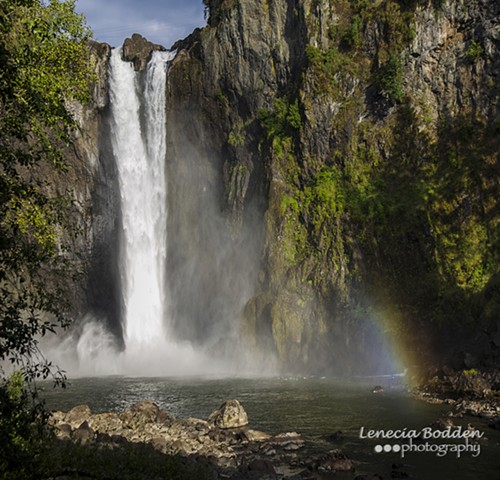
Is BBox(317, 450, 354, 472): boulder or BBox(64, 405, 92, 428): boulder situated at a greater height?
BBox(317, 450, 354, 472): boulder

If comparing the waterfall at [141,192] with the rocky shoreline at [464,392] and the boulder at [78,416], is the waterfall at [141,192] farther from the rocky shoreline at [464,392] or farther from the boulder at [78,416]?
the rocky shoreline at [464,392]

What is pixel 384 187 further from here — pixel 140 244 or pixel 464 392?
pixel 140 244

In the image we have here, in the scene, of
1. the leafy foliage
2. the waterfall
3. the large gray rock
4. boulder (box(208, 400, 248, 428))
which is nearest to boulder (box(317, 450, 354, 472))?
boulder (box(208, 400, 248, 428))

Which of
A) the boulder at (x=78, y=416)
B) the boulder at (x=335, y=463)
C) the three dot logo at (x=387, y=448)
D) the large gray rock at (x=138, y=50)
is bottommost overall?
the boulder at (x=78, y=416)

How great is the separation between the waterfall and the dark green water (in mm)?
13580

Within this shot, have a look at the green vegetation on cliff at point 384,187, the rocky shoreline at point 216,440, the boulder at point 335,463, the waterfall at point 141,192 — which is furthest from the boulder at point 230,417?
the waterfall at point 141,192

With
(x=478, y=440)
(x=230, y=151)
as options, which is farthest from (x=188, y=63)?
(x=478, y=440)

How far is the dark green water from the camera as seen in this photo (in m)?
16.3

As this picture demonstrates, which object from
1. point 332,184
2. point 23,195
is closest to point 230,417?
point 23,195

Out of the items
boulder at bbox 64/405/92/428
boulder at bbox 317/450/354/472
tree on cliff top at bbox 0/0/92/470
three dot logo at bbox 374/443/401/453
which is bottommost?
boulder at bbox 64/405/92/428

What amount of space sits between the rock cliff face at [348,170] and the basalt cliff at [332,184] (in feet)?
0.45

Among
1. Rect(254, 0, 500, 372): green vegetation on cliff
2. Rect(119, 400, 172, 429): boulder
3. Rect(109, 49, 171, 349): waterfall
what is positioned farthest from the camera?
Rect(109, 49, 171, 349): waterfall

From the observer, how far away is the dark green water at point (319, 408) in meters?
16.3

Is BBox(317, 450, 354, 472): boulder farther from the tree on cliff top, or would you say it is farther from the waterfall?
the waterfall
